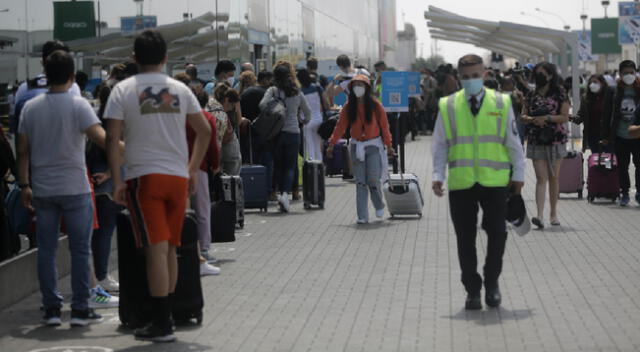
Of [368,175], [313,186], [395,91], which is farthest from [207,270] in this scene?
[395,91]

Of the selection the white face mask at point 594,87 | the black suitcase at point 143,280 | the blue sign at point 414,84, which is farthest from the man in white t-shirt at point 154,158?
the blue sign at point 414,84

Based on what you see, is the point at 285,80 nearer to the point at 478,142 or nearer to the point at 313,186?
the point at 313,186

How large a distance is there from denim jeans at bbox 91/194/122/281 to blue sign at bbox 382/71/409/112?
1198cm

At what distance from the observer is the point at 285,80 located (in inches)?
661

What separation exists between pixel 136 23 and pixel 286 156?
323cm

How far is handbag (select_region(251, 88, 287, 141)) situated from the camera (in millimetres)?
16641

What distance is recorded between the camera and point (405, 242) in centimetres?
1300

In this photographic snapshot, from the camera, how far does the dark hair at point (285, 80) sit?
16.7 m

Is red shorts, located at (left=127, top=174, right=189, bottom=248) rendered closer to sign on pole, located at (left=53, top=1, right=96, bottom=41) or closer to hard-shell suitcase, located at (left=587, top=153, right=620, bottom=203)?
sign on pole, located at (left=53, top=1, right=96, bottom=41)

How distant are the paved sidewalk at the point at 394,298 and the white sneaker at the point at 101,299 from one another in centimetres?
23

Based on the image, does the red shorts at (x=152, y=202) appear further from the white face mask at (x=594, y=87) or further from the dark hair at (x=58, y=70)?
the white face mask at (x=594, y=87)

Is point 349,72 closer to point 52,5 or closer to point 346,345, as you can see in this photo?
point 52,5

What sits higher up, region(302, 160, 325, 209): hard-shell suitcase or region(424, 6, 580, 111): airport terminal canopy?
region(424, 6, 580, 111): airport terminal canopy

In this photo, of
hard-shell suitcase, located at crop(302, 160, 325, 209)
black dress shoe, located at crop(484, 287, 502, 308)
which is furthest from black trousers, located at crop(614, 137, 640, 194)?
black dress shoe, located at crop(484, 287, 502, 308)
